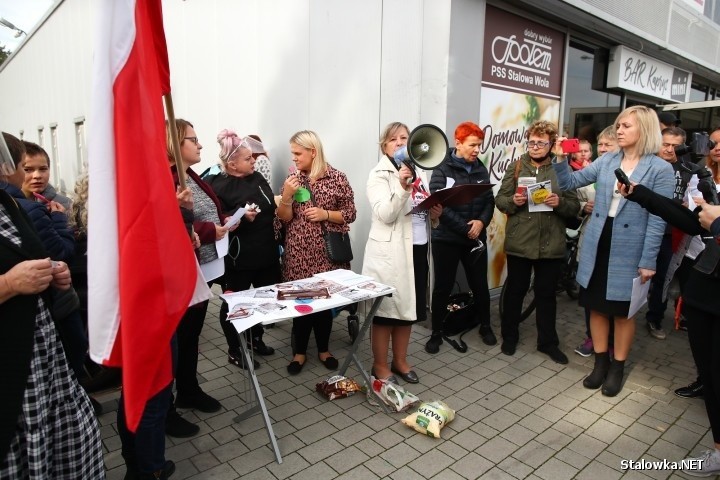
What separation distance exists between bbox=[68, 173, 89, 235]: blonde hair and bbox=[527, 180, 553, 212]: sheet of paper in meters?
3.29

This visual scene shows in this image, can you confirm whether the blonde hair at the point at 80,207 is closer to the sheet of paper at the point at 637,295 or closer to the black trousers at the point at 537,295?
the black trousers at the point at 537,295

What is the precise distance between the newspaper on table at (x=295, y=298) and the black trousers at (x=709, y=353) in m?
1.75

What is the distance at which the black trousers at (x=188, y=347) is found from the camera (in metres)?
3.06

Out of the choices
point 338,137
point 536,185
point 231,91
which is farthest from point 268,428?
point 231,91

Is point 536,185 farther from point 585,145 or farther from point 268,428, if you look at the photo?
point 268,428

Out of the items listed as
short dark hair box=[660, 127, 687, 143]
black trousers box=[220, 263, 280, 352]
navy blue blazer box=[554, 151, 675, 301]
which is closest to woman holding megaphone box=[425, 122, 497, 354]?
navy blue blazer box=[554, 151, 675, 301]

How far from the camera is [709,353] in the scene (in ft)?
8.96

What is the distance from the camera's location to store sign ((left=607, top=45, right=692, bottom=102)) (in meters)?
6.99

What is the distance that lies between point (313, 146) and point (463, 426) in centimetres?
236

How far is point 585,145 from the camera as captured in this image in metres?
5.44

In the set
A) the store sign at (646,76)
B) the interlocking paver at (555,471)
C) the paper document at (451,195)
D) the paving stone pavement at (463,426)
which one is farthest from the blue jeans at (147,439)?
the store sign at (646,76)

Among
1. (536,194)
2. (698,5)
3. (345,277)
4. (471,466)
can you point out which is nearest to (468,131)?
(536,194)

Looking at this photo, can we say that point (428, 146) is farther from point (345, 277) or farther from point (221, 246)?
point (221, 246)

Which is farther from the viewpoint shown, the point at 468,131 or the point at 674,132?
the point at 674,132
